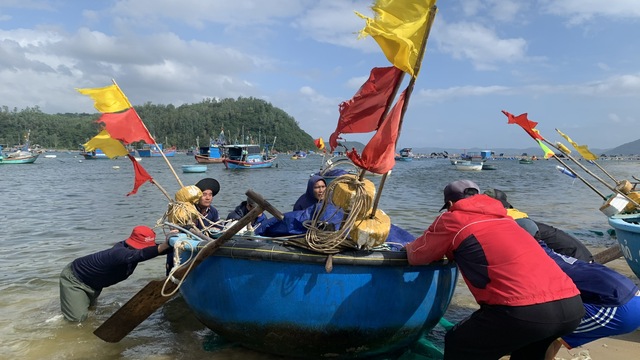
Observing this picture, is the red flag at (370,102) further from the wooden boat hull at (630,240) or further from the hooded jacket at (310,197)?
the wooden boat hull at (630,240)

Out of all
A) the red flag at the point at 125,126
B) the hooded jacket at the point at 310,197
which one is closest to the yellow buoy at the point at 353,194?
the hooded jacket at the point at 310,197

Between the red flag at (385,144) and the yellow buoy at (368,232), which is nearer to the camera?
Result: the red flag at (385,144)

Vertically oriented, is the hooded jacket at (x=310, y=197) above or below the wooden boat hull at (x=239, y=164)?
above

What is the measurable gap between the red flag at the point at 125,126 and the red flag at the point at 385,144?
3.24 meters

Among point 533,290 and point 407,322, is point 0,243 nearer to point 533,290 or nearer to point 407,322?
point 407,322

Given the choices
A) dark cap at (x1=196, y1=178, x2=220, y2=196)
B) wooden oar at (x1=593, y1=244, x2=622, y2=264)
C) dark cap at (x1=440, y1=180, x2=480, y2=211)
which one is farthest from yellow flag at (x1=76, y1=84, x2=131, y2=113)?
wooden oar at (x1=593, y1=244, x2=622, y2=264)

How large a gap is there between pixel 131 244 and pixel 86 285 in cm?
82

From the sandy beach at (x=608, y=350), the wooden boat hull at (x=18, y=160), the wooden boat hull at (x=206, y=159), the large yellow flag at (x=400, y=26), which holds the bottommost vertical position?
the wooden boat hull at (x=18, y=160)

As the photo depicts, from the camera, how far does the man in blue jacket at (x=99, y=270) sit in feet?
16.1

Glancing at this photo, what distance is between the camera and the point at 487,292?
9.17 feet

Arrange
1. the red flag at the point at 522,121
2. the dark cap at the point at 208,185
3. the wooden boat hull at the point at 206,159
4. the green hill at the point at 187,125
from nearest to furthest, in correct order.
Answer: the dark cap at the point at 208,185, the red flag at the point at 522,121, the wooden boat hull at the point at 206,159, the green hill at the point at 187,125

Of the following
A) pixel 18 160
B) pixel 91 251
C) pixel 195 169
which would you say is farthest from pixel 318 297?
pixel 18 160

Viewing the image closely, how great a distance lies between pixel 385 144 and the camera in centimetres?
317

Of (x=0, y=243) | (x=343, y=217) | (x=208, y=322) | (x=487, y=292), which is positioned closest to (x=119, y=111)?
(x=208, y=322)
